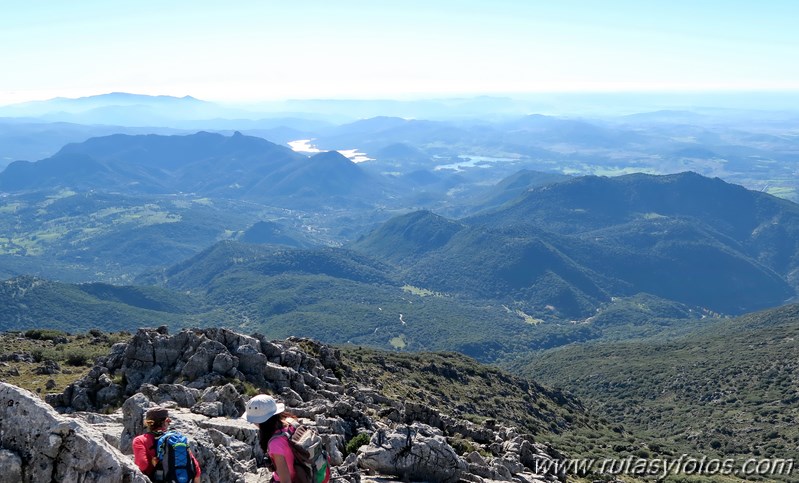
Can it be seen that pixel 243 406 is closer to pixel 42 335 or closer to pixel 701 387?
pixel 42 335

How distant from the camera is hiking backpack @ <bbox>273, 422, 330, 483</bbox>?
12672 mm

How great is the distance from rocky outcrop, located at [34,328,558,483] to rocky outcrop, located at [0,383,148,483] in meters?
5.18

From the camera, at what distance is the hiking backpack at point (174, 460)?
13.2 metres

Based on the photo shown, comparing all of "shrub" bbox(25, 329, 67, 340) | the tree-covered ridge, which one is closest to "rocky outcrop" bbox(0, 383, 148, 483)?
"shrub" bbox(25, 329, 67, 340)

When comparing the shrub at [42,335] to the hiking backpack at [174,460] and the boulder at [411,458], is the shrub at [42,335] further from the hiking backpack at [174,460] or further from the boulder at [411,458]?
the hiking backpack at [174,460]

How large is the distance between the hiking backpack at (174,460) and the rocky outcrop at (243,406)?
3.84m

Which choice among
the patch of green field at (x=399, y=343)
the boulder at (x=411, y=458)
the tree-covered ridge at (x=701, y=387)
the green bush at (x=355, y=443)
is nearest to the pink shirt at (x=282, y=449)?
the boulder at (x=411, y=458)

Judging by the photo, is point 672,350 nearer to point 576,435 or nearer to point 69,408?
point 576,435

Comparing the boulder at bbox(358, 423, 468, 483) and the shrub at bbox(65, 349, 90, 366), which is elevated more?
the boulder at bbox(358, 423, 468, 483)

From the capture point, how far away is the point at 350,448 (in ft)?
90.8

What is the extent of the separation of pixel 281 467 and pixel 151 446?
3.31 m

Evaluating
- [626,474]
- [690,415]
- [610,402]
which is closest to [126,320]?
[610,402]

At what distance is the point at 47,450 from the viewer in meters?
12.1

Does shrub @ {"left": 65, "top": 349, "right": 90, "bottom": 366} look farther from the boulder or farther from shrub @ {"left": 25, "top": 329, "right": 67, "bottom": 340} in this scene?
the boulder
